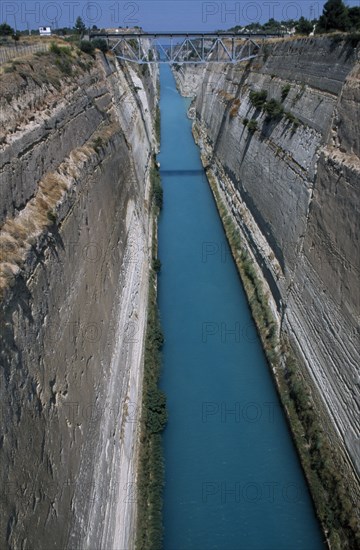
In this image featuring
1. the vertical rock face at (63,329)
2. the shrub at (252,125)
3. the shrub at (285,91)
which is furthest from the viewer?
the shrub at (252,125)

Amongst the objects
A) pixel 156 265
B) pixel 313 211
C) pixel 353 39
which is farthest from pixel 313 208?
pixel 156 265

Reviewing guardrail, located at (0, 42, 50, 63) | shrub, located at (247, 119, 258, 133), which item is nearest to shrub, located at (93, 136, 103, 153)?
guardrail, located at (0, 42, 50, 63)

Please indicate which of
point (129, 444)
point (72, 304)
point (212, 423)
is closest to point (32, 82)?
point (72, 304)

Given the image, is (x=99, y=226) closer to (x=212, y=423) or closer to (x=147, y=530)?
(x=212, y=423)

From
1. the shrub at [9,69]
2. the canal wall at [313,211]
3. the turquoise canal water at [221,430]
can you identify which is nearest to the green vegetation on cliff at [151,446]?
the turquoise canal water at [221,430]

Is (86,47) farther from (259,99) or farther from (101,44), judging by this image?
(259,99)

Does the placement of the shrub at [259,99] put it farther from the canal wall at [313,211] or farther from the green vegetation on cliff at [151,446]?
the green vegetation on cliff at [151,446]
